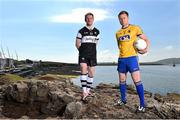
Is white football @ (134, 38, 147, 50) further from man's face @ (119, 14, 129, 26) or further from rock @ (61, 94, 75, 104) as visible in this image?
rock @ (61, 94, 75, 104)

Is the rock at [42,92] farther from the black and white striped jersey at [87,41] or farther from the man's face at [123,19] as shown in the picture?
the man's face at [123,19]

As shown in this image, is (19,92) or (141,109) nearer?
(141,109)

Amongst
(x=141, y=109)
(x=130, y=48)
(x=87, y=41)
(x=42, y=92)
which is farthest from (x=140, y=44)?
(x=42, y=92)

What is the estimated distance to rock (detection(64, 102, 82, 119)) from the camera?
9.62 metres

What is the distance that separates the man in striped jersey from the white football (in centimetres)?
120

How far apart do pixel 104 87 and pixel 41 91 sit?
Result: 15.6 feet

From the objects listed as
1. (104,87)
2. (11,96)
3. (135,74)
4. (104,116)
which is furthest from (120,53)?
(104,87)

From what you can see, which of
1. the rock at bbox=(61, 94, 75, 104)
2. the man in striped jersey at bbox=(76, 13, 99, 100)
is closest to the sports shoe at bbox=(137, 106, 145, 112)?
the man in striped jersey at bbox=(76, 13, 99, 100)

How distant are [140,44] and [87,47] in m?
1.49

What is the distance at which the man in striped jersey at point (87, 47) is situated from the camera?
10.2 metres

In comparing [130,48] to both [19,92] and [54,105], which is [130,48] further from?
[19,92]

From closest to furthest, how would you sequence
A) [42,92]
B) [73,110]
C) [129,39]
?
[73,110], [129,39], [42,92]

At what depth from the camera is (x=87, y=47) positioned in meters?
10.2

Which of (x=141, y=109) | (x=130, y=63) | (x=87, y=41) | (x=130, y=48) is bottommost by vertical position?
(x=141, y=109)
